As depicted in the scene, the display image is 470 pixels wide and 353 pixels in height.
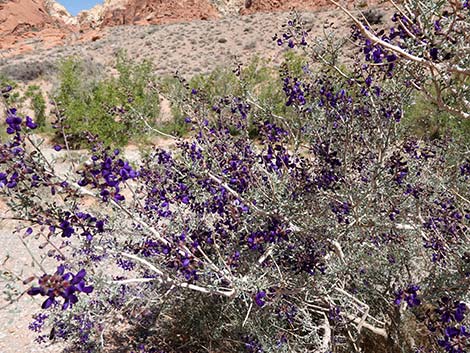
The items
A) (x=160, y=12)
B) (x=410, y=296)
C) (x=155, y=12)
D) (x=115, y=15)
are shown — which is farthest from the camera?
(x=115, y=15)

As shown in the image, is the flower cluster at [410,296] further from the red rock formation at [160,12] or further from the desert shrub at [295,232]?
the red rock formation at [160,12]

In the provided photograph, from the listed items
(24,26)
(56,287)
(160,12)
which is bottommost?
(24,26)

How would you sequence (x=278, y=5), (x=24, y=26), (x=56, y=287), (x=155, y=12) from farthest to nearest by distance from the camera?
(x=155, y=12), (x=24, y=26), (x=278, y=5), (x=56, y=287)

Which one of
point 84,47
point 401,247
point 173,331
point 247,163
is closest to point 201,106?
point 247,163

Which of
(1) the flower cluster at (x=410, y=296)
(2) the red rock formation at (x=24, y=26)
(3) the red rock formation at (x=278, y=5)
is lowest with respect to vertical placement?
(2) the red rock formation at (x=24, y=26)

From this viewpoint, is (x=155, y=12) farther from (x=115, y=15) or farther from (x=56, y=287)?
(x=56, y=287)

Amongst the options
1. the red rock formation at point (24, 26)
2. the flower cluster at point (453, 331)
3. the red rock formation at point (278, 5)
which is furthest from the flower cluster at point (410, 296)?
the red rock formation at point (24, 26)

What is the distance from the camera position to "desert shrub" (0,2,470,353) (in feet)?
7.51

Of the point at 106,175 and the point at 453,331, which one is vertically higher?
the point at 106,175

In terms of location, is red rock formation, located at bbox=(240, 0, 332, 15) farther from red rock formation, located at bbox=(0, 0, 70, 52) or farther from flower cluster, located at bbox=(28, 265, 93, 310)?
flower cluster, located at bbox=(28, 265, 93, 310)

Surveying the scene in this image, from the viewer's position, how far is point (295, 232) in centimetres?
282

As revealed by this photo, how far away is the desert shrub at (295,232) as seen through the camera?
2289 millimetres

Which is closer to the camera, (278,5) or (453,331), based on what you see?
(453,331)

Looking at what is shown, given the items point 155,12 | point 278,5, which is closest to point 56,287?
point 278,5
